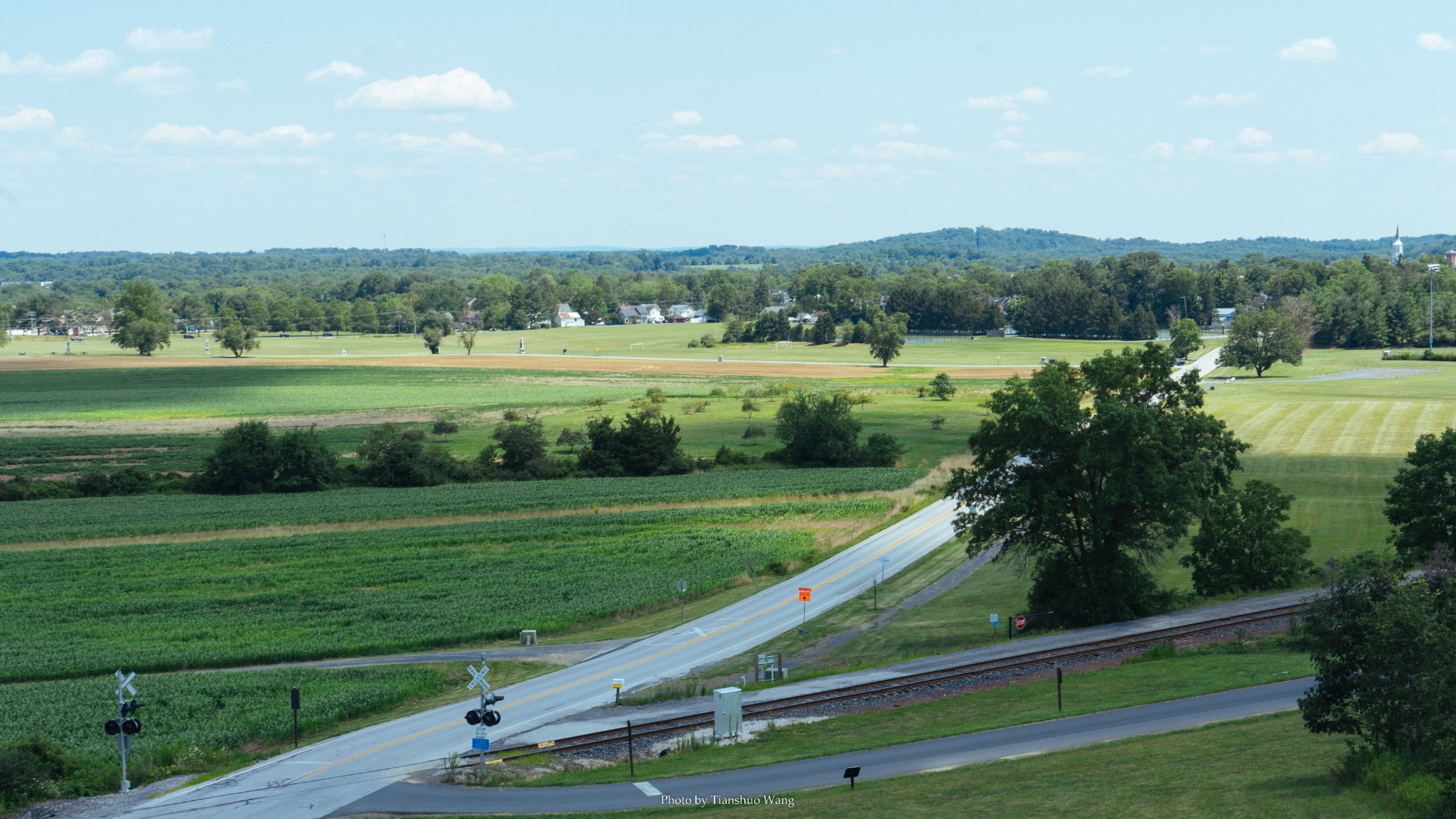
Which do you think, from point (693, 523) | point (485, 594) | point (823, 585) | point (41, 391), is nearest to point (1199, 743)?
point (823, 585)

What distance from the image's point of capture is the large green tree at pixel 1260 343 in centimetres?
13400

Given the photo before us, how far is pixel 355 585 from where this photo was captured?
4850 cm

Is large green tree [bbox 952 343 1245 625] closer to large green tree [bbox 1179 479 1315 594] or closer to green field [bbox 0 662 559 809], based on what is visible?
large green tree [bbox 1179 479 1315 594]

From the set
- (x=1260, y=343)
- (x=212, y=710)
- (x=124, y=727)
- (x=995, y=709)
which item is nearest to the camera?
(x=124, y=727)

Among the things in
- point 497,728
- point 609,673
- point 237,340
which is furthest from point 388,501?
point 237,340

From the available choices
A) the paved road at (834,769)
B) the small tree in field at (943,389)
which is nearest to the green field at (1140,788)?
the paved road at (834,769)

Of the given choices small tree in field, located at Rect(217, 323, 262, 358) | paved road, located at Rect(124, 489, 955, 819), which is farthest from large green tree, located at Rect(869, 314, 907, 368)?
paved road, located at Rect(124, 489, 955, 819)

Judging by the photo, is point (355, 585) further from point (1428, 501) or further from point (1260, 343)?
point (1260, 343)

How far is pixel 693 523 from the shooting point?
6109 cm

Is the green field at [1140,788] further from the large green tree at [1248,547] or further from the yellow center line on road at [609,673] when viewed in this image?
the large green tree at [1248,547]

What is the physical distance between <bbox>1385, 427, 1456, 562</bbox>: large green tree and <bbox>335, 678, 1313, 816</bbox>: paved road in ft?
41.3

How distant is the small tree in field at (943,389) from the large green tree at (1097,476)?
73785 mm

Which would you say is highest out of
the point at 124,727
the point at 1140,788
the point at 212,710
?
the point at 1140,788

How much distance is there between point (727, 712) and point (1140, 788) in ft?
33.5
